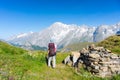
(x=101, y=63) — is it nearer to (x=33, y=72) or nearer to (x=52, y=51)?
(x=52, y=51)

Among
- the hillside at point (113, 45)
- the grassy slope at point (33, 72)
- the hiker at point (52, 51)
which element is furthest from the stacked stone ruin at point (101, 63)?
the hillside at point (113, 45)

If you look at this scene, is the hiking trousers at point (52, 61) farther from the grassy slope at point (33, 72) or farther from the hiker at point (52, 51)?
the grassy slope at point (33, 72)

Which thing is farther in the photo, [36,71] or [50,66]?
[50,66]

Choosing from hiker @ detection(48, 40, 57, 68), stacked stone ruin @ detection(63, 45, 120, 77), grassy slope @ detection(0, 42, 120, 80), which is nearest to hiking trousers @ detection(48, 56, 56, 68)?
hiker @ detection(48, 40, 57, 68)

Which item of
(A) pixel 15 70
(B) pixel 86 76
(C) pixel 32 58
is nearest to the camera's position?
(A) pixel 15 70

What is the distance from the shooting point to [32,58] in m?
33.7

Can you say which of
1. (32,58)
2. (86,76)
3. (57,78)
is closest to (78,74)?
(86,76)

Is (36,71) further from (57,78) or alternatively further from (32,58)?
(32,58)

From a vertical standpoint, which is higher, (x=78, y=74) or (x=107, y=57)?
(x=107, y=57)

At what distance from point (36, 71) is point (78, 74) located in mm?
5899

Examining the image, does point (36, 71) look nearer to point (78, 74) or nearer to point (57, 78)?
point (57, 78)

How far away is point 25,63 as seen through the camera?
2906 cm

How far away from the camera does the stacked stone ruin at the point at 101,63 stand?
2853 centimetres

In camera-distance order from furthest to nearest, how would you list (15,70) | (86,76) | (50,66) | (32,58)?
(32,58)
(50,66)
(86,76)
(15,70)
